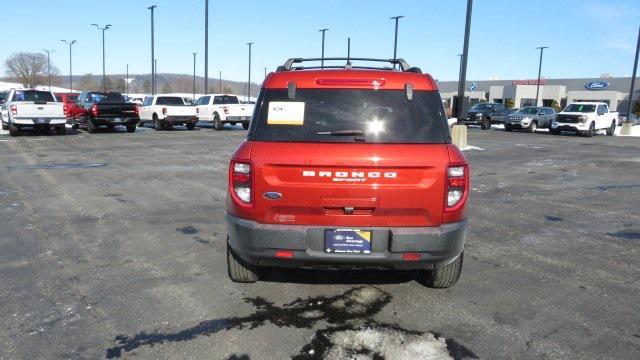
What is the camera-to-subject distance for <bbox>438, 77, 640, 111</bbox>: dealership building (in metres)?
66.1

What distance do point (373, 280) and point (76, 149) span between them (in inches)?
558

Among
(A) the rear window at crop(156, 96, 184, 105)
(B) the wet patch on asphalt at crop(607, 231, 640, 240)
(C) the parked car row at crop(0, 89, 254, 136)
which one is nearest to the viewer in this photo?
(B) the wet patch on asphalt at crop(607, 231, 640, 240)

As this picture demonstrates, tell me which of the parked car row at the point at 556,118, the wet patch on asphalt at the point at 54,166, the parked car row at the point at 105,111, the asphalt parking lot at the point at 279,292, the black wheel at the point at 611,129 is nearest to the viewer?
the asphalt parking lot at the point at 279,292

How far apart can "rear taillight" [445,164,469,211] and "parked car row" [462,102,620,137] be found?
2412cm

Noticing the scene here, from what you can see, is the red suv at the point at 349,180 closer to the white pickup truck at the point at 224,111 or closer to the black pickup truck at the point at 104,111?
the black pickup truck at the point at 104,111

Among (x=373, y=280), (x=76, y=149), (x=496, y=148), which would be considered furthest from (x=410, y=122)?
(x=496, y=148)

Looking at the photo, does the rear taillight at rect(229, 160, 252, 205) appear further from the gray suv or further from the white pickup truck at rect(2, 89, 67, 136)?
the gray suv

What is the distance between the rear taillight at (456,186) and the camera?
3.81 meters

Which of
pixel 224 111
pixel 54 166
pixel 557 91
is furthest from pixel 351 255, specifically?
pixel 557 91

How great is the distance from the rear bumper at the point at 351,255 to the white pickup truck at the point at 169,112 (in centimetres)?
Result: 2316

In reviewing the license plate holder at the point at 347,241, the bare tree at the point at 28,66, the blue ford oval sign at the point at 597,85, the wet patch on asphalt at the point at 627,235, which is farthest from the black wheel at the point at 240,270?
the bare tree at the point at 28,66

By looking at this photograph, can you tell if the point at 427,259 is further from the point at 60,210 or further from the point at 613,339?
the point at 60,210

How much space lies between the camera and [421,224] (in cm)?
381

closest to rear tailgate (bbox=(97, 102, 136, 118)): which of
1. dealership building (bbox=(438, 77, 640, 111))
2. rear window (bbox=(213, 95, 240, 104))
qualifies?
rear window (bbox=(213, 95, 240, 104))
